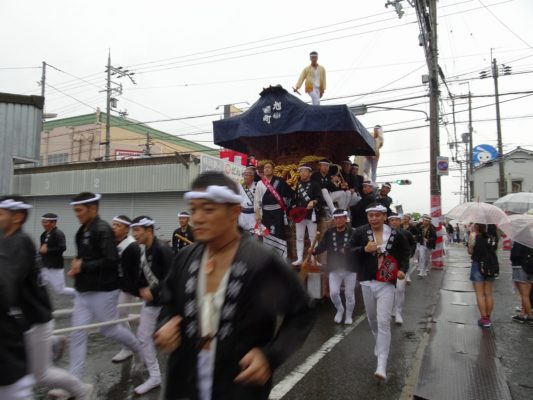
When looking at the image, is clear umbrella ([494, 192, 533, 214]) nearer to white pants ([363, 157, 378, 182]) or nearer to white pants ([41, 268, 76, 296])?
white pants ([363, 157, 378, 182])

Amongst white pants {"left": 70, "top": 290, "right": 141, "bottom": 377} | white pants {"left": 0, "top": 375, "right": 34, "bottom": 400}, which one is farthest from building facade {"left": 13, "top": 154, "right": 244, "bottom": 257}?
white pants {"left": 0, "top": 375, "right": 34, "bottom": 400}

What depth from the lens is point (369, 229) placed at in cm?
544

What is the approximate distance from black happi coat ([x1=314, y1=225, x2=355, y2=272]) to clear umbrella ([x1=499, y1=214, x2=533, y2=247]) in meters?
2.82

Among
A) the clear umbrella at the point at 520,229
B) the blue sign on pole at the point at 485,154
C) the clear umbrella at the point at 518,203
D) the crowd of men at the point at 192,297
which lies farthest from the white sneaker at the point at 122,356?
the blue sign on pole at the point at 485,154

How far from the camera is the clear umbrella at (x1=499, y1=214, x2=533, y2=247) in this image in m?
6.89

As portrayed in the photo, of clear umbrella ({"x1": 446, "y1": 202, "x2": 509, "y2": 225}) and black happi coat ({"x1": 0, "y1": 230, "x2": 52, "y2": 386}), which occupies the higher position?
clear umbrella ({"x1": 446, "y1": 202, "x2": 509, "y2": 225})

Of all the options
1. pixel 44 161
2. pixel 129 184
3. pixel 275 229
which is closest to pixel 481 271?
pixel 275 229

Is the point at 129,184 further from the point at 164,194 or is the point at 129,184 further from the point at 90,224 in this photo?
the point at 90,224

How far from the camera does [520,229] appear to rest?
7.04 metres

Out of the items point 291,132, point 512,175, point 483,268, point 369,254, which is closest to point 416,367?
point 369,254

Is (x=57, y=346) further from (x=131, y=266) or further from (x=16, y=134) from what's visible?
(x=16, y=134)

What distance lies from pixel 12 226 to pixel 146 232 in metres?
1.73

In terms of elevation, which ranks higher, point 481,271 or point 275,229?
point 275,229

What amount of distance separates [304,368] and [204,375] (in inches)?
135
